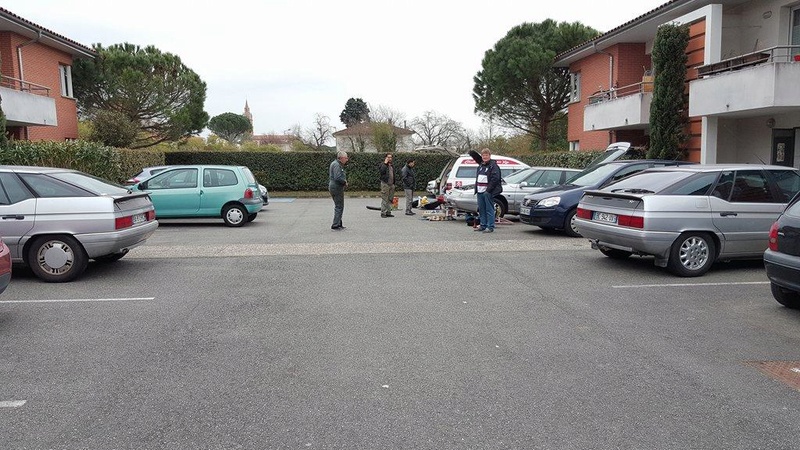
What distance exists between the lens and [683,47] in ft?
61.6

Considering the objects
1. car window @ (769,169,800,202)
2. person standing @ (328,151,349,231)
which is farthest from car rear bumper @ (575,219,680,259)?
person standing @ (328,151,349,231)

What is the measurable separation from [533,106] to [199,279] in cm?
2897

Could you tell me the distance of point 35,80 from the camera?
23484 millimetres

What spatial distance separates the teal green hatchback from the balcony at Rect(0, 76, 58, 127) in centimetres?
766

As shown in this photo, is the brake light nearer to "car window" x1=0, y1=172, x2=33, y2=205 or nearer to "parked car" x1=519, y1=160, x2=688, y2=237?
"car window" x1=0, y1=172, x2=33, y2=205

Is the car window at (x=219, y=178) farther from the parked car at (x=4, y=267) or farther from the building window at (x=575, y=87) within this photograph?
the building window at (x=575, y=87)

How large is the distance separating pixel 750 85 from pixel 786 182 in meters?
7.38

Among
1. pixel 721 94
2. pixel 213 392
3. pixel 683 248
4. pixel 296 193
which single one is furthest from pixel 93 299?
pixel 296 193

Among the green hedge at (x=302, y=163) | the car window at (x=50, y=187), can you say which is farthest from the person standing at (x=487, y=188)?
the green hedge at (x=302, y=163)

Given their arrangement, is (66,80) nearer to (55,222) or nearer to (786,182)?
(55,222)

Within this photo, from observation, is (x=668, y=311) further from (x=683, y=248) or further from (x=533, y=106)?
(x=533, y=106)

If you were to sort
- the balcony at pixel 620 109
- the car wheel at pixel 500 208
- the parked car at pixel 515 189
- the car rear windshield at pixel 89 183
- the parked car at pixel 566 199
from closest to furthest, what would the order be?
the car rear windshield at pixel 89 183
the parked car at pixel 566 199
the parked car at pixel 515 189
the car wheel at pixel 500 208
the balcony at pixel 620 109

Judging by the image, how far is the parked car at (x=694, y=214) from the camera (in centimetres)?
820

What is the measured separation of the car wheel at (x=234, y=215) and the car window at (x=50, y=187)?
7.10 metres
